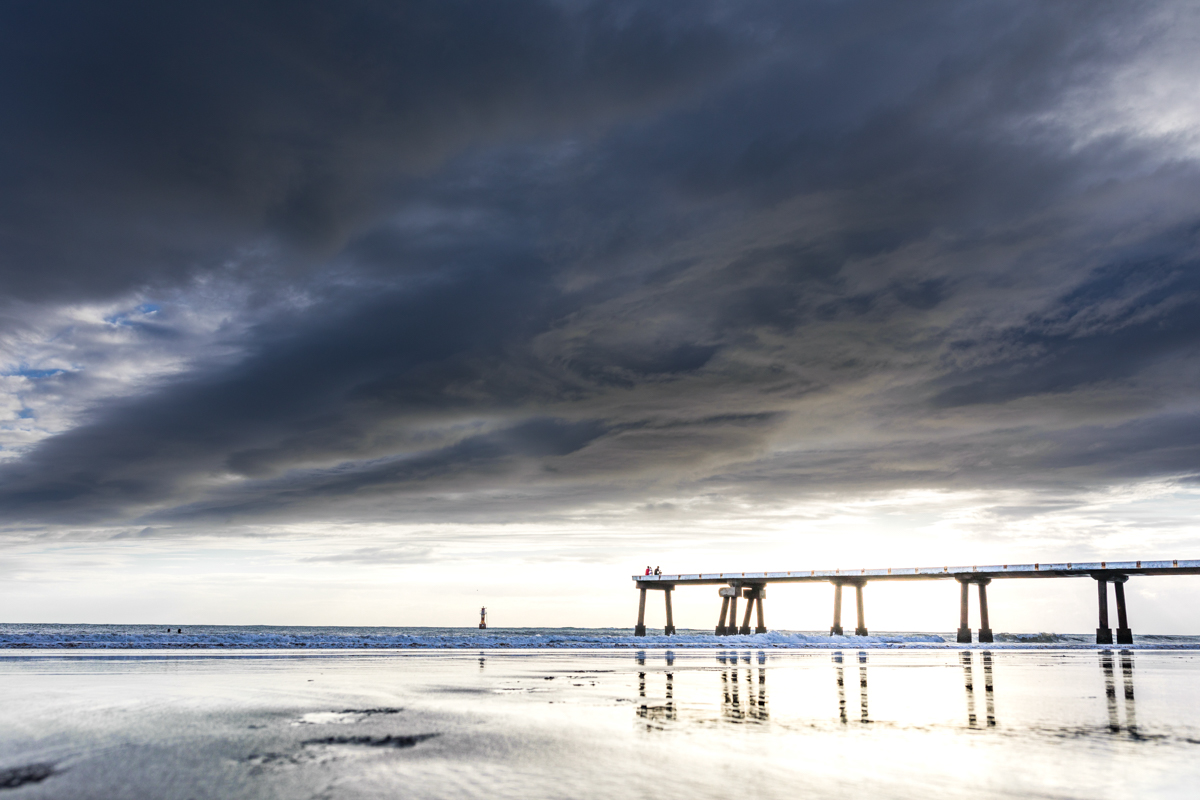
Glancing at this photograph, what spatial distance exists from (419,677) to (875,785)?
14.9m

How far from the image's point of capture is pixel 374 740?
826cm

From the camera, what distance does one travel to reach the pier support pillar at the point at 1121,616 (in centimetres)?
5253

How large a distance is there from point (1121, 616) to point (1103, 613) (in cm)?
160

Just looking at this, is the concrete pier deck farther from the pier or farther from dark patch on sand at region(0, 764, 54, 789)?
dark patch on sand at region(0, 764, 54, 789)

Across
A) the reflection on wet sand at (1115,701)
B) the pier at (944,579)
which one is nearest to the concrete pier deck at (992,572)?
the pier at (944,579)

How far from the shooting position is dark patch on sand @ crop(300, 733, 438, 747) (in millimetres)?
7984

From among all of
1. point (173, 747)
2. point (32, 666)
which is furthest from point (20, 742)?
point (32, 666)

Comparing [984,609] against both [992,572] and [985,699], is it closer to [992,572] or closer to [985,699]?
[992,572]

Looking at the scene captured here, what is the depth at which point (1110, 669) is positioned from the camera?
892 inches

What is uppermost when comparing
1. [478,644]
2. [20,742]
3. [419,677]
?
[20,742]

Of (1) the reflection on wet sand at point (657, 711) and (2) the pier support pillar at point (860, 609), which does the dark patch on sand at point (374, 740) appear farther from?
(2) the pier support pillar at point (860, 609)

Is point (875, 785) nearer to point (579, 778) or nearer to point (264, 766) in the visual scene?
point (579, 778)

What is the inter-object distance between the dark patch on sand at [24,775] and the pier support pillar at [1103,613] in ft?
213

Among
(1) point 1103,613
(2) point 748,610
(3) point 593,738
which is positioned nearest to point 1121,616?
(1) point 1103,613
